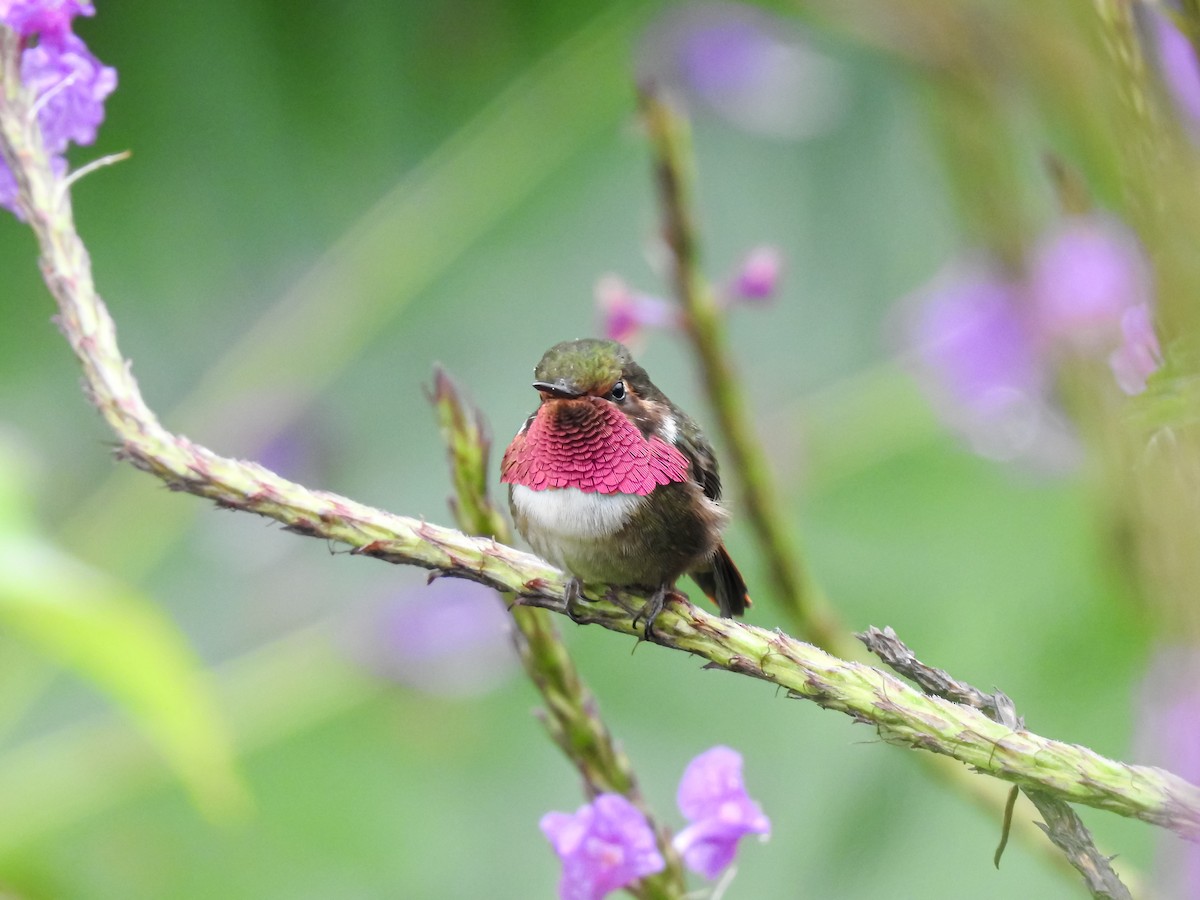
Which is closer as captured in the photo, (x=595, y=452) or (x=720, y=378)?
(x=595, y=452)

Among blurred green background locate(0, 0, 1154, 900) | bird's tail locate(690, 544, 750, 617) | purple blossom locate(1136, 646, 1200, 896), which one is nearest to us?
purple blossom locate(1136, 646, 1200, 896)

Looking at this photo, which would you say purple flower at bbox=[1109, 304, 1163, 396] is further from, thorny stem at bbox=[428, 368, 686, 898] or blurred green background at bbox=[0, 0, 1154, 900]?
blurred green background at bbox=[0, 0, 1154, 900]

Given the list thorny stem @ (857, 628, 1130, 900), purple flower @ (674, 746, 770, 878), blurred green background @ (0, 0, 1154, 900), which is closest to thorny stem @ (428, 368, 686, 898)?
purple flower @ (674, 746, 770, 878)

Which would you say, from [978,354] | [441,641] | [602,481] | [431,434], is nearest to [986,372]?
[978,354]

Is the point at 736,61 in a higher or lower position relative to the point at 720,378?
higher

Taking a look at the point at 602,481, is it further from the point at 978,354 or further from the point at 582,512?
the point at 978,354

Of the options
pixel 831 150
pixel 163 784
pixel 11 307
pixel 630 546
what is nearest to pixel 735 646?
pixel 630 546
